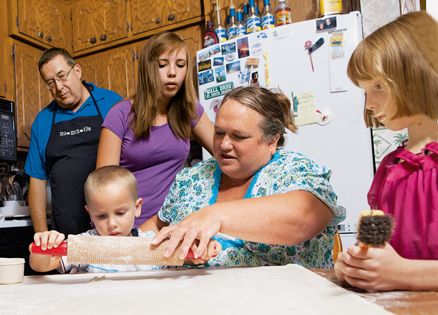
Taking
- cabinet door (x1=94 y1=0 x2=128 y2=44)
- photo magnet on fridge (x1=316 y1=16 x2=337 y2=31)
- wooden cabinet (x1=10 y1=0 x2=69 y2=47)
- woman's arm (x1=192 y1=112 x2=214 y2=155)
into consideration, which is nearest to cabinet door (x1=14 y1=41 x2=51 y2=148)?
wooden cabinet (x1=10 y1=0 x2=69 y2=47)

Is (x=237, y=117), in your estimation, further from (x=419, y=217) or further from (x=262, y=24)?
(x=262, y=24)

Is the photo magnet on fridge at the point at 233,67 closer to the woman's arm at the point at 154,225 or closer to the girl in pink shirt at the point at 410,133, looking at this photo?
the woman's arm at the point at 154,225

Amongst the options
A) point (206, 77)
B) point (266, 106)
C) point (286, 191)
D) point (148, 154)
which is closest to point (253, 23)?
point (206, 77)

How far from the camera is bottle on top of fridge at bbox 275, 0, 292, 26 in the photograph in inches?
85.4

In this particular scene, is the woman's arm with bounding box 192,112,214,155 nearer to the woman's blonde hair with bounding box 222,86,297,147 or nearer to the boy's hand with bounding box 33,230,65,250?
the woman's blonde hair with bounding box 222,86,297,147

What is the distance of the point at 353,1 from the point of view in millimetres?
A: 2129

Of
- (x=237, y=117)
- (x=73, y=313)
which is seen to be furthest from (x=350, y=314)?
(x=237, y=117)

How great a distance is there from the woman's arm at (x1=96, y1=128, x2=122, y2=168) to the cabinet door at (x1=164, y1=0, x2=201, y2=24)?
1.49m

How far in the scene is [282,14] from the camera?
7.11ft

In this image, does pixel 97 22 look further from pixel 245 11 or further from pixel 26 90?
pixel 245 11

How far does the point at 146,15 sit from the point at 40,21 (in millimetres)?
792

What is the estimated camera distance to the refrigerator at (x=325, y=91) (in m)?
1.79

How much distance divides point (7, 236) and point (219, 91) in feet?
4.77

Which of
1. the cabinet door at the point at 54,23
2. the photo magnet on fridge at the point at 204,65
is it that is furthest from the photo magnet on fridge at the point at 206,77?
the cabinet door at the point at 54,23
